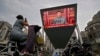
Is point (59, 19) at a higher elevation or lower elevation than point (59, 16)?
lower

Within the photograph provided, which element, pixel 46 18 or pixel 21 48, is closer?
pixel 21 48

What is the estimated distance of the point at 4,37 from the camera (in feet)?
98.8

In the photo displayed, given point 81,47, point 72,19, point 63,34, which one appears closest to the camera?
point 81,47

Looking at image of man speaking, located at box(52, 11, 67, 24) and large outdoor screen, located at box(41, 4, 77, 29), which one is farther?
image of man speaking, located at box(52, 11, 67, 24)

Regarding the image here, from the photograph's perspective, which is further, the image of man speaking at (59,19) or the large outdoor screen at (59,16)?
the image of man speaking at (59,19)

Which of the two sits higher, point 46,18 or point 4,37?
point 46,18

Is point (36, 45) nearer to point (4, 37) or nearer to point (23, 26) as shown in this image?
point (23, 26)

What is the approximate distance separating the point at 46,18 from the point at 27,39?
23097 millimetres

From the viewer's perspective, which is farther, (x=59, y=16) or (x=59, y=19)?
(x=59, y=16)

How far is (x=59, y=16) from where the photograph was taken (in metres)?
26.5

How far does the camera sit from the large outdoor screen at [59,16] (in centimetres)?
2510

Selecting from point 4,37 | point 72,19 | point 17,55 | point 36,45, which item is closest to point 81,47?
point 36,45

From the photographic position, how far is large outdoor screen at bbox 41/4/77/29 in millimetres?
25105

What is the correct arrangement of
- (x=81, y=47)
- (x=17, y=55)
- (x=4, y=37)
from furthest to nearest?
(x=4, y=37)
(x=81, y=47)
(x=17, y=55)
